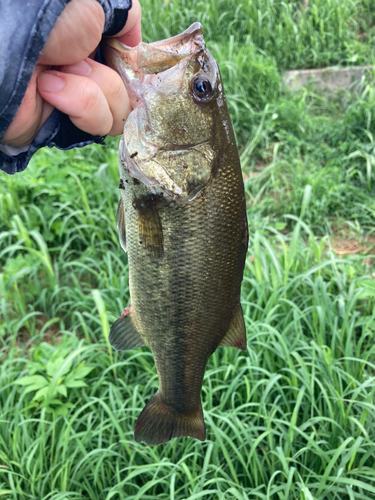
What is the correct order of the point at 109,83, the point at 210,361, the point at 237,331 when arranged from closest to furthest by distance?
1. the point at 109,83
2. the point at 237,331
3. the point at 210,361

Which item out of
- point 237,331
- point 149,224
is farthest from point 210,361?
point 149,224

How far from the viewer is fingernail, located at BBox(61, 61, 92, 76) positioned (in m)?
0.99

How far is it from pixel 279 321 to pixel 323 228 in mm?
1411

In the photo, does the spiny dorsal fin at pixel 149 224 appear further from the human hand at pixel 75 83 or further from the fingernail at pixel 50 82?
the fingernail at pixel 50 82

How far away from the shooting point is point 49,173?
3445 millimetres

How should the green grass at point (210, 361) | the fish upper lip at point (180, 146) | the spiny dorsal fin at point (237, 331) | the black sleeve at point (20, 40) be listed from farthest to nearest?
the green grass at point (210, 361) < the spiny dorsal fin at point (237, 331) < the fish upper lip at point (180, 146) < the black sleeve at point (20, 40)

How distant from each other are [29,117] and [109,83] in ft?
0.77

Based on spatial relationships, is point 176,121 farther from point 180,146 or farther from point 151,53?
point 151,53

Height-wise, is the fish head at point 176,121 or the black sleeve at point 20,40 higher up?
the black sleeve at point 20,40

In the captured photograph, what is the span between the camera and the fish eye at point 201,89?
1183 millimetres

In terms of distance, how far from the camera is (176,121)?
3.98 feet

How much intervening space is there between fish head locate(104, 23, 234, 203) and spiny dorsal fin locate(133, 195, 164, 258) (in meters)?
0.05

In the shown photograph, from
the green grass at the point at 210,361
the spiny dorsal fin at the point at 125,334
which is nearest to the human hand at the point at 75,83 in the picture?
the spiny dorsal fin at the point at 125,334

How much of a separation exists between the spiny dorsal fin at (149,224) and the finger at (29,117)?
34 cm
